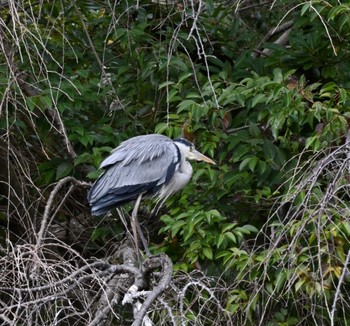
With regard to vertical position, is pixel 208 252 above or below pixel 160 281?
below

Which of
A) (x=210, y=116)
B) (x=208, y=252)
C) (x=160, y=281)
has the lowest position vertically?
(x=208, y=252)

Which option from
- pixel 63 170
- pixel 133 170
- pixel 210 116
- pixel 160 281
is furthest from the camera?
pixel 63 170

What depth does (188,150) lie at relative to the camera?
4.60 metres

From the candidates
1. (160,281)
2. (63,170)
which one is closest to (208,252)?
(63,170)

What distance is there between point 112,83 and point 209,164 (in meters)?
0.77

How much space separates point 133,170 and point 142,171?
0.06m

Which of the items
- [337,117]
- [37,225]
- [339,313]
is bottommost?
[339,313]

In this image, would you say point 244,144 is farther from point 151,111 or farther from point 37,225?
Answer: point 37,225

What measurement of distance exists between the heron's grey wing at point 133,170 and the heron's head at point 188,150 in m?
0.03

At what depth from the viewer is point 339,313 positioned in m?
4.42

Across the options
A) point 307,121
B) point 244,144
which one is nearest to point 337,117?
point 307,121

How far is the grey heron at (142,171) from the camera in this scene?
438cm

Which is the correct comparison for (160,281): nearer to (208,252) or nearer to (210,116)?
(208,252)

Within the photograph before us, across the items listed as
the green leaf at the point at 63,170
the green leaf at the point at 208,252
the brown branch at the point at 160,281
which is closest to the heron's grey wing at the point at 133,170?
the green leaf at the point at 63,170
